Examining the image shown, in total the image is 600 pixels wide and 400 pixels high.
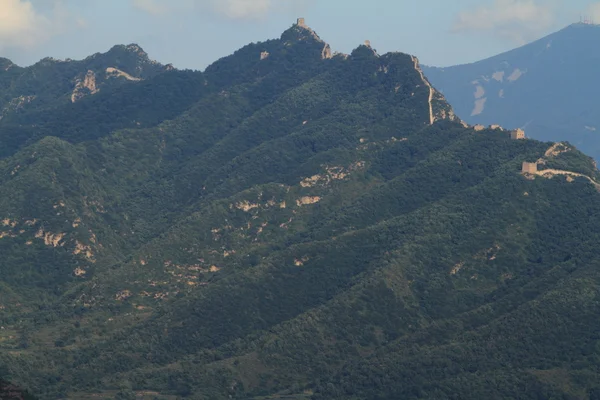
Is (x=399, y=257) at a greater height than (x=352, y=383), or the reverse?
(x=399, y=257)

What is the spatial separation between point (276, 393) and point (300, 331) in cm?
1488

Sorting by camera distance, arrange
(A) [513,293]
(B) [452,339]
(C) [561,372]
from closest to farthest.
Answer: (C) [561,372], (B) [452,339], (A) [513,293]

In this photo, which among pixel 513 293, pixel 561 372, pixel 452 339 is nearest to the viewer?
pixel 561 372

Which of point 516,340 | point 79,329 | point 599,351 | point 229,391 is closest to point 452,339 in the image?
point 516,340

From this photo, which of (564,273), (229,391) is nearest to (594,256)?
(564,273)

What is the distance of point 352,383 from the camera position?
167 m

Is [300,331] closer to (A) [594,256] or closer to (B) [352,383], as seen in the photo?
(B) [352,383]

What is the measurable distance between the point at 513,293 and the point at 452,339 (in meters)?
17.2

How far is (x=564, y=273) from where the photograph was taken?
190m

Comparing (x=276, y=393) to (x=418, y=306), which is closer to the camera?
(x=276, y=393)

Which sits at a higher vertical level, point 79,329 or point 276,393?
point 79,329

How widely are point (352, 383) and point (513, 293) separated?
33644 mm

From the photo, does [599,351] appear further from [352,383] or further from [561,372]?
[352,383]

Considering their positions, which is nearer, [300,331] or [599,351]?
[599,351]
